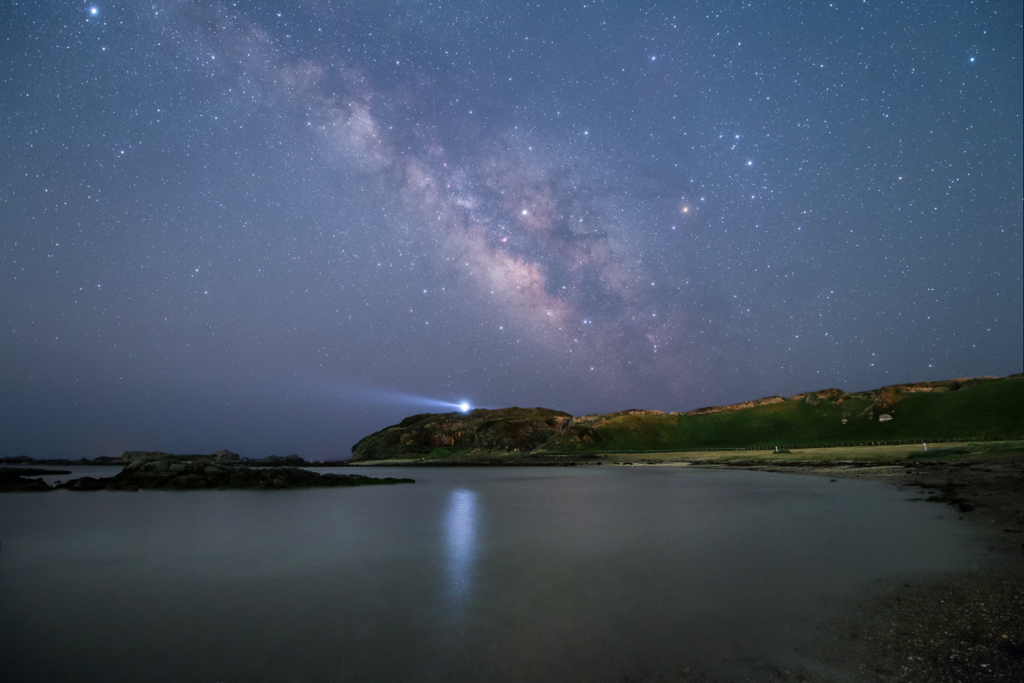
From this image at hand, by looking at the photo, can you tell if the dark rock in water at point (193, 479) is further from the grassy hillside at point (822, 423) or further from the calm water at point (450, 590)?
the grassy hillside at point (822, 423)

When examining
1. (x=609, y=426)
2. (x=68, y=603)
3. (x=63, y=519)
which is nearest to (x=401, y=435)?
(x=609, y=426)

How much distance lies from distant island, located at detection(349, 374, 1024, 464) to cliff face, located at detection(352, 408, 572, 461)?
1.31ft

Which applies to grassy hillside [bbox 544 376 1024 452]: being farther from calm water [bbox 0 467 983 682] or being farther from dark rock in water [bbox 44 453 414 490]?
calm water [bbox 0 467 983 682]

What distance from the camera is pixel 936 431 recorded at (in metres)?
104

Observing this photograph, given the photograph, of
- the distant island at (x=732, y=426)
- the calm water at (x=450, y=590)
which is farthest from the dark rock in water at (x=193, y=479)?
the distant island at (x=732, y=426)

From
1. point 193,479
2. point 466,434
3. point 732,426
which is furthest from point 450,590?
point 732,426

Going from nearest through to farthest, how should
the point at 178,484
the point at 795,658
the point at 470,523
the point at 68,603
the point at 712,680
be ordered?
the point at 712,680, the point at 795,658, the point at 68,603, the point at 470,523, the point at 178,484

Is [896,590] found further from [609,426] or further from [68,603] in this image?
[609,426]

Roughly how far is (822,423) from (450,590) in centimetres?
15815

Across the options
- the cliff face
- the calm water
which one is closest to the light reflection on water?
the calm water

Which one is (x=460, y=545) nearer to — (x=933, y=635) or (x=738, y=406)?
(x=933, y=635)

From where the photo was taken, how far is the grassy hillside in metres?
100

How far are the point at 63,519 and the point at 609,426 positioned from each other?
150 metres

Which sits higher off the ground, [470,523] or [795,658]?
[795,658]
